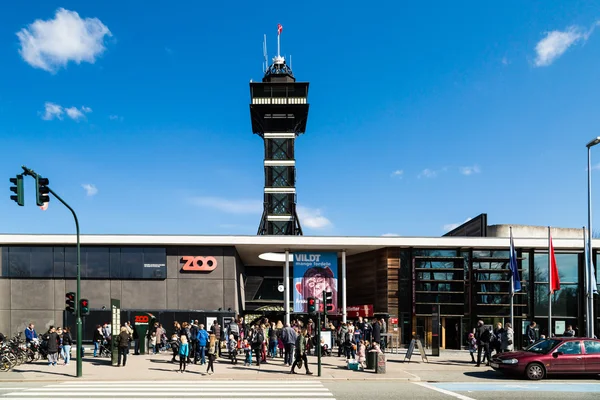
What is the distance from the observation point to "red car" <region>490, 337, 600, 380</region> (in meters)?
17.7

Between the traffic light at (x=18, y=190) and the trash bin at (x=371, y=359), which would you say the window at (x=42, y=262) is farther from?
the trash bin at (x=371, y=359)

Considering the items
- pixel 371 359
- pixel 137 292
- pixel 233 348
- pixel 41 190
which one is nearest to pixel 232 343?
pixel 233 348

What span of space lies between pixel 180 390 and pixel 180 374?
12.0ft

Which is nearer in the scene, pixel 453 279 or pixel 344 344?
pixel 344 344

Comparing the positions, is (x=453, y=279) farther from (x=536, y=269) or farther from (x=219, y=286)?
(x=219, y=286)

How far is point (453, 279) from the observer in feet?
105

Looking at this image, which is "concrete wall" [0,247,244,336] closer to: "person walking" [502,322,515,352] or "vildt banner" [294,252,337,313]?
"vildt banner" [294,252,337,313]

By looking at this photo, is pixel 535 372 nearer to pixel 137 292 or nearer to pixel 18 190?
pixel 18 190

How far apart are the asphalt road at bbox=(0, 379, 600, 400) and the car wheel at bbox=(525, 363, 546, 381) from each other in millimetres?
298

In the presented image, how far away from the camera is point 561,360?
1777cm

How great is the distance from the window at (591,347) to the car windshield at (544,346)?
3.03 feet

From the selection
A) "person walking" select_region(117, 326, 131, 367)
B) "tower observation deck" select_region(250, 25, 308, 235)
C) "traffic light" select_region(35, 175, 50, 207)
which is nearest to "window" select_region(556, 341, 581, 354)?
"person walking" select_region(117, 326, 131, 367)

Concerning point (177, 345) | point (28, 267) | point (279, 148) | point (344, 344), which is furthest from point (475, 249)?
point (279, 148)

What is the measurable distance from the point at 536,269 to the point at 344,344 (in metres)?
15.8
